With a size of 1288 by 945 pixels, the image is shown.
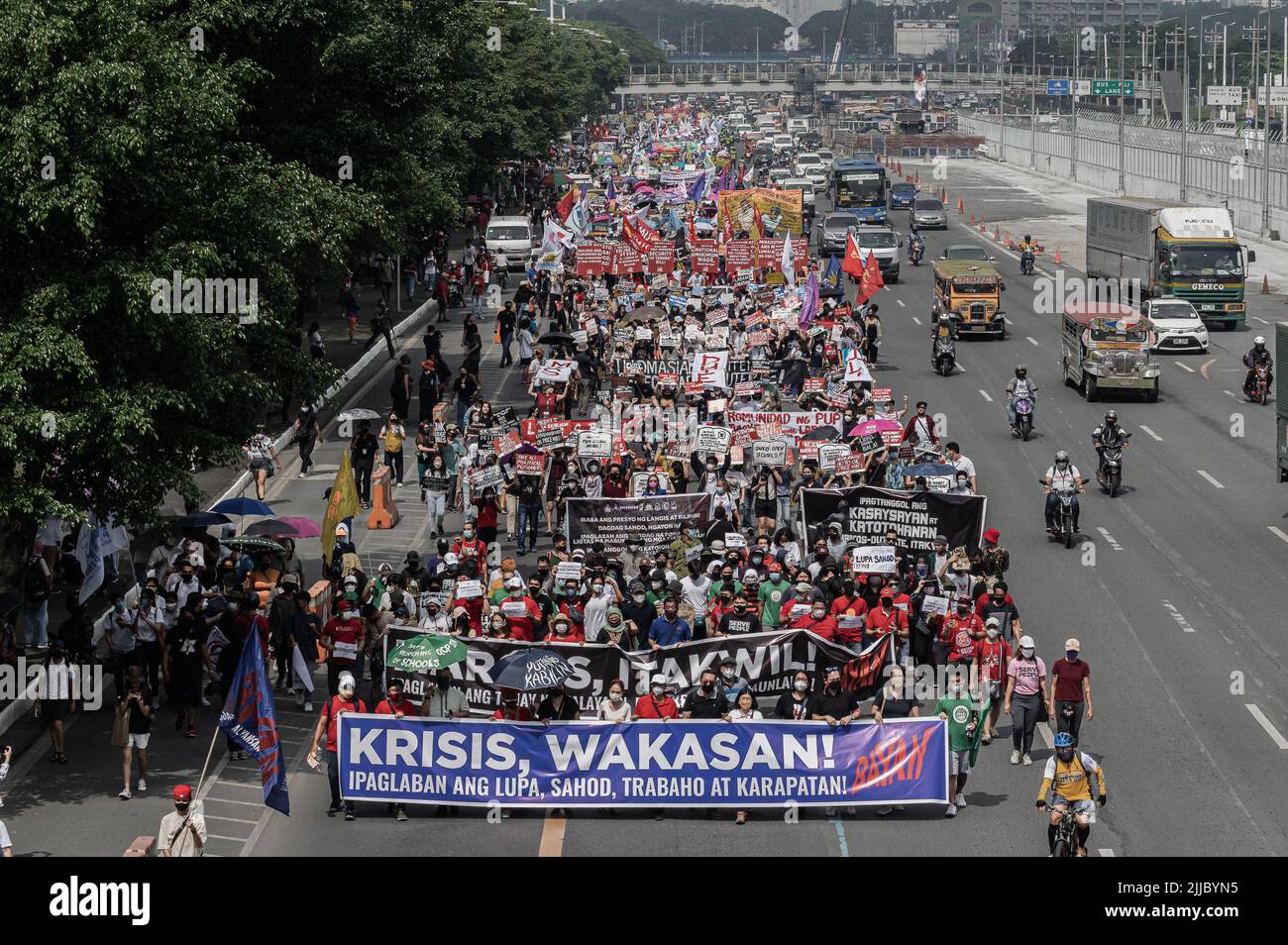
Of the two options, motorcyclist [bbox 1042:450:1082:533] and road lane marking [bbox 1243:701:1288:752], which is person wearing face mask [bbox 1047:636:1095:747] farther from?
motorcyclist [bbox 1042:450:1082:533]

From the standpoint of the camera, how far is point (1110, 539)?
3067cm

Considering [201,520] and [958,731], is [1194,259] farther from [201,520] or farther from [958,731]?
[958,731]

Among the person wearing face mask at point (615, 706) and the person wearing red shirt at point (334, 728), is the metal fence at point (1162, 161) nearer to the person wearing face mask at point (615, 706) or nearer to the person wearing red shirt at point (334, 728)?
the person wearing face mask at point (615, 706)

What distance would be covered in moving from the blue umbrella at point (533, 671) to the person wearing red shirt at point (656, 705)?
3.29 feet

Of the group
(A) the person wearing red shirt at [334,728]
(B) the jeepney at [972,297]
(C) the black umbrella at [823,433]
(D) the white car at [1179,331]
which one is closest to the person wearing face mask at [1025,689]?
(A) the person wearing red shirt at [334,728]

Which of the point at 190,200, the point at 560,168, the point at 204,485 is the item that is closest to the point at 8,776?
the point at 190,200

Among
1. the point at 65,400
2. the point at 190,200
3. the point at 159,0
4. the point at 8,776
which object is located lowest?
the point at 8,776

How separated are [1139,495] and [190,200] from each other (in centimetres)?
1839

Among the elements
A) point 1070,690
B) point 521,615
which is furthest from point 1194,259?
point 1070,690

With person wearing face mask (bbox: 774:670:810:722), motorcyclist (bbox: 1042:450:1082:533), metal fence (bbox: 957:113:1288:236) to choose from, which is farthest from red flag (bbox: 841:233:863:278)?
metal fence (bbox: 957:113:1288:236)

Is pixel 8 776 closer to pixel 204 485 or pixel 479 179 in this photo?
pixel 204 485

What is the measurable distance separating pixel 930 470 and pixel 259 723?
1372 centimetres

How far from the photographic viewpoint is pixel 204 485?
35000mm

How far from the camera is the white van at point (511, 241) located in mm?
67688
